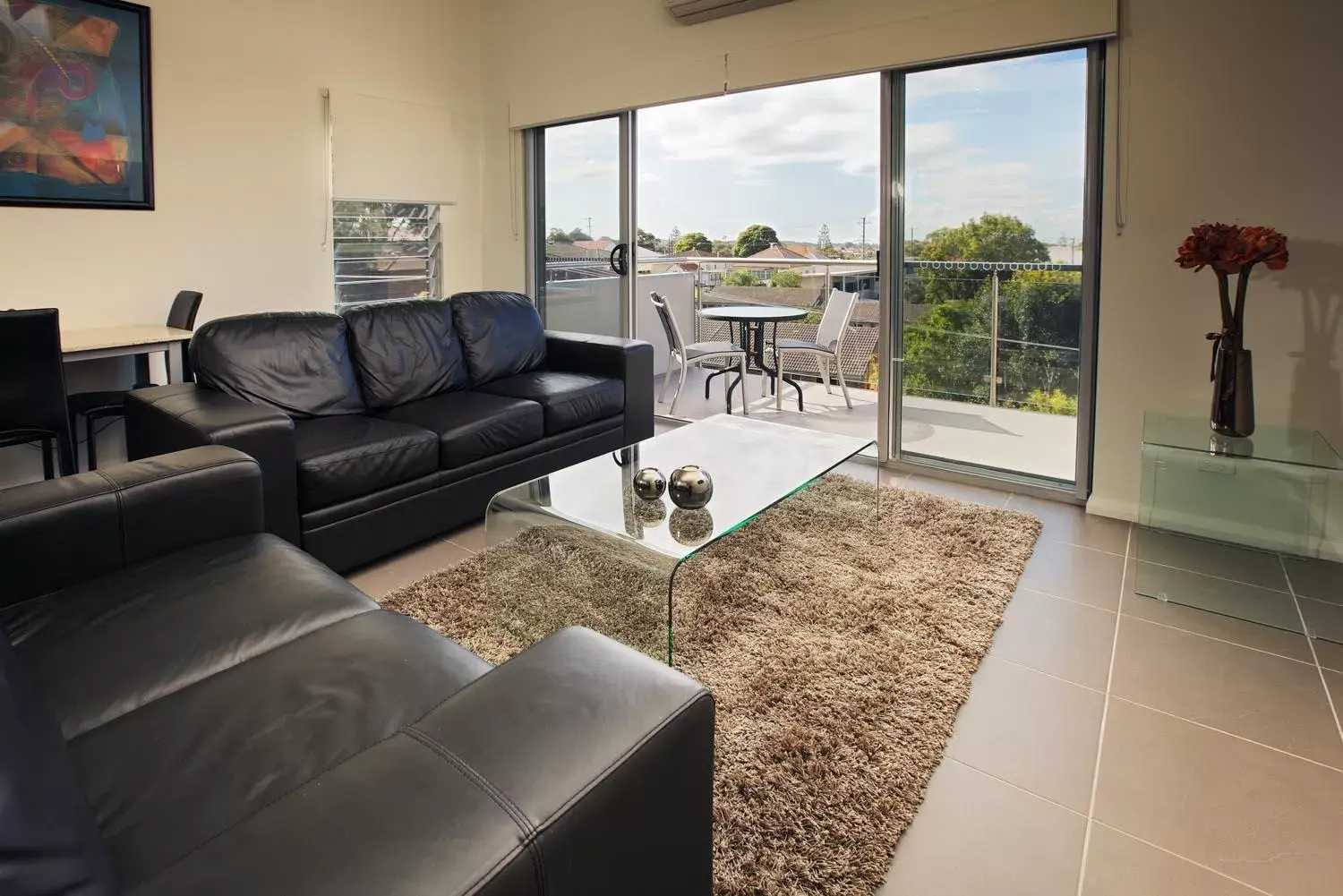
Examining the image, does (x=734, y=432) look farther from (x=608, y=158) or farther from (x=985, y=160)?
(x=608, y=158)

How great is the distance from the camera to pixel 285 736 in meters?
1.18

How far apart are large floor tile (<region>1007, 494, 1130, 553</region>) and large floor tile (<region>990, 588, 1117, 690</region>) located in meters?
0.62

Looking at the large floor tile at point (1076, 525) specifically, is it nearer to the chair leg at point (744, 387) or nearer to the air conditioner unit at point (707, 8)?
the chair leg at point (744, 387)

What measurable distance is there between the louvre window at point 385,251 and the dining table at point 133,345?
1.33 m

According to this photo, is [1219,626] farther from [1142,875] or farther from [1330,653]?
[1142,875]

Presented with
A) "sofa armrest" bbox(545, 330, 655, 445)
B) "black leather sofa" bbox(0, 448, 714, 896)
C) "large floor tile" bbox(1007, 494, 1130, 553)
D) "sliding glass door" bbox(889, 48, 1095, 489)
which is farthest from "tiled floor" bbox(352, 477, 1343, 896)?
"sofa armrest" bbox(545, 330, 655, 445)

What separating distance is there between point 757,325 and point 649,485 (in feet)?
11.0

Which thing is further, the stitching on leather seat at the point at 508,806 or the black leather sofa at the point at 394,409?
the black leather sofa at the point at 394,409

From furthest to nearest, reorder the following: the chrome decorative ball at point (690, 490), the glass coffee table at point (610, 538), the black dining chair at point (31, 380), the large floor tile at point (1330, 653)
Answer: the black dining chair at point (31, 380) → the chrome decorative ball at point (690, 490) → the large floor tile at point (1330, 653) → the glass coffee table at point (610, 538)

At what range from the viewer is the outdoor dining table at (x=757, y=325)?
17.4 ft

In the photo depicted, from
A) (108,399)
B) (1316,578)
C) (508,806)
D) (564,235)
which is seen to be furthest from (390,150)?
(1316,578)

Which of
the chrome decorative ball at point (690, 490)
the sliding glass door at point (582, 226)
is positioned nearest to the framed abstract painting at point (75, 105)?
the sliding glass door at point (582, 226)

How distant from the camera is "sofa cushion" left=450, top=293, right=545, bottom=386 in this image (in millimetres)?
3891

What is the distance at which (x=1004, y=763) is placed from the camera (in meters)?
1.80
